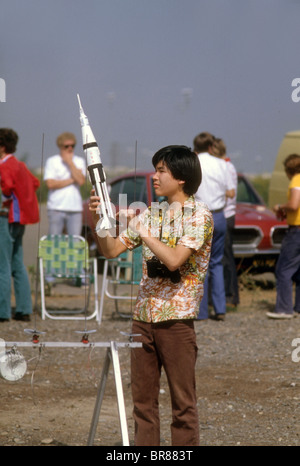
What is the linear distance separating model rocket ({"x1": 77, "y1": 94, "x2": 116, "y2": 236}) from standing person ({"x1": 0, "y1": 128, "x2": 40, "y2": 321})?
14.9 feet

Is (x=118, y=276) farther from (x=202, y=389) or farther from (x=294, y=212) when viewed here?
(x=202, y=389)

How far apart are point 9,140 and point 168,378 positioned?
186 inches

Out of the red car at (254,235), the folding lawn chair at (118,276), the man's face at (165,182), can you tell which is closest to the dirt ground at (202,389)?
the folding lawn chair at (118,276)

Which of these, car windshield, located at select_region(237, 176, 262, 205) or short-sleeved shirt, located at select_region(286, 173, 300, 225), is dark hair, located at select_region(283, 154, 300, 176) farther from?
Result: car windshield, located at select_region(237, 176, 262, 205)

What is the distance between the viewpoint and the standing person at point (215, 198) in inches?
351

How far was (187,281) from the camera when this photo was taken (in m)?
4.26

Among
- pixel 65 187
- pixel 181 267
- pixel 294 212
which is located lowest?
pixel 294 212

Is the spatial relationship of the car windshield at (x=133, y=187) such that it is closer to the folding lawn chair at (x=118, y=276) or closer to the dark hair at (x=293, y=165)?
the folding lawn chair at (x=118, y=276)

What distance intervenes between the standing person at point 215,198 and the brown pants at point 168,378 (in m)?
4.59

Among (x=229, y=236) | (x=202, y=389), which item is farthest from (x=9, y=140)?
(x=202, y=389)

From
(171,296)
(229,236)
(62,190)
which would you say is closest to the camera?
(171,296)

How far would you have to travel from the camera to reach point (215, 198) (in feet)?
29.5

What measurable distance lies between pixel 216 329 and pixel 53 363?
2.15 m
